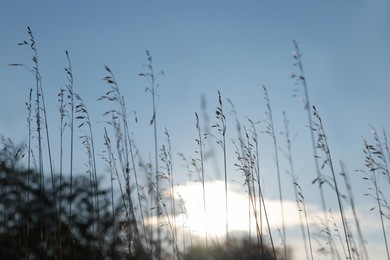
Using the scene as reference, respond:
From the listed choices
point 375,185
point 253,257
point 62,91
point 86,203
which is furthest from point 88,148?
point 86,203

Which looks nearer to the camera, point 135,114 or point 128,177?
point 128,177

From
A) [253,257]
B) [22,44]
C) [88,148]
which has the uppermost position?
[22,44]

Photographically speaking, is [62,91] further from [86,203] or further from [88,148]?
[86,203]

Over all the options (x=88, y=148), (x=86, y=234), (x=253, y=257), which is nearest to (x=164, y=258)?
(x=253, y=257)

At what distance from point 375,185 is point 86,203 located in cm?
997

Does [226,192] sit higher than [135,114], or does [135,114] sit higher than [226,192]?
[135,114]

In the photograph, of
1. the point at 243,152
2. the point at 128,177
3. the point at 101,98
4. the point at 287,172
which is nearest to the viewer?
the point at 128,177

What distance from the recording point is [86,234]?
12.8 meters

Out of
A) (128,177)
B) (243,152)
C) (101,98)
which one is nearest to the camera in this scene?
(128,177)

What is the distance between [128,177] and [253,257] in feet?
6.72

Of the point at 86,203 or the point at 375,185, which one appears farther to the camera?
the point at 86,203

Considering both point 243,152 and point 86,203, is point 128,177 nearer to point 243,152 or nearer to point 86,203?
point 243,152

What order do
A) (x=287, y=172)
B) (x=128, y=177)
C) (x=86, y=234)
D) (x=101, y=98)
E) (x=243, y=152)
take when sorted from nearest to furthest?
(x=128, y=177)
(x=101, y=98)
(x=243, y=152)
(x=287, y=172)
(x=86, y=234)

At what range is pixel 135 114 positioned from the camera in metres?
4.37
